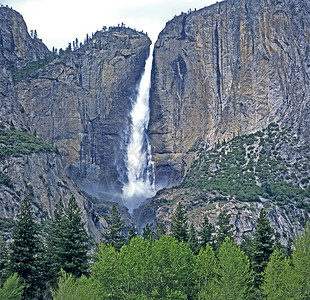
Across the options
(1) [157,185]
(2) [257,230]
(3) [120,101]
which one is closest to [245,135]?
(1) [157,185]

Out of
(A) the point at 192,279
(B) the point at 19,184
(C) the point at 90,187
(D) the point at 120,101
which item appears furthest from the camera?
(D) the point at 120,101

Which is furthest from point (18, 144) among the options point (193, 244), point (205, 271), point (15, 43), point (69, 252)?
point (205, 271)

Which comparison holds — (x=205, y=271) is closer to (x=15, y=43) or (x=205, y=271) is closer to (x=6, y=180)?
(x=6, y=180)

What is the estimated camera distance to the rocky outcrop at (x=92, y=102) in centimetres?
13888

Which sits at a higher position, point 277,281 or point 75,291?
point 277,281

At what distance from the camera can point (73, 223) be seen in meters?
60.0

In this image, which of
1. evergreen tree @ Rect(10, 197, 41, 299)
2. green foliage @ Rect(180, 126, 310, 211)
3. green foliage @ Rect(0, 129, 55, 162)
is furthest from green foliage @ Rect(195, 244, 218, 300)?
green foliage @ Rect(180, 126, 310, 211)

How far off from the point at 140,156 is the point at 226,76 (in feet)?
Result: 108

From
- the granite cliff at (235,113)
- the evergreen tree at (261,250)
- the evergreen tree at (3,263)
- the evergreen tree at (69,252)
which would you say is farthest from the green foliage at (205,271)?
the granite cliff at (235,113)

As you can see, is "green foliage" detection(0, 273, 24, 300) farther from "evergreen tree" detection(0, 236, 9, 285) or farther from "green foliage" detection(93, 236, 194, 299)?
"green foliage" detection(93, 236, 194, 299)

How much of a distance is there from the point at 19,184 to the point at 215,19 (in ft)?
250

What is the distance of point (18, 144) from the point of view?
10419cm

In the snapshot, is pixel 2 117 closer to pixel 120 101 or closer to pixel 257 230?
pixel 120 101

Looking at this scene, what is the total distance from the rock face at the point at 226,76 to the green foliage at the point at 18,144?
4151 centimetres
